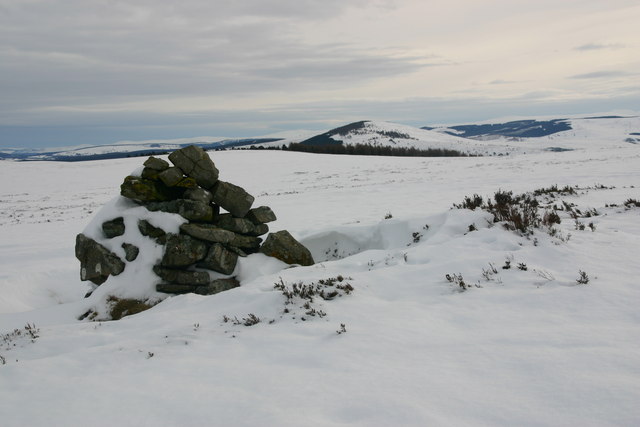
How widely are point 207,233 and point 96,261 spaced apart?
9.28 ft

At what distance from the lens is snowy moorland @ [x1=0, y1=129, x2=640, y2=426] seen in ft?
11.6

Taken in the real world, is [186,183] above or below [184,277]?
above

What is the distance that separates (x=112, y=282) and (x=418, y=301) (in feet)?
23.3

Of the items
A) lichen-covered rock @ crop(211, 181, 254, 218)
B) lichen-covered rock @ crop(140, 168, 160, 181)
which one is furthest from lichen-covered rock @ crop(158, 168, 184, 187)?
lichen-covered rock @ crop(211, 181, 254, 218)

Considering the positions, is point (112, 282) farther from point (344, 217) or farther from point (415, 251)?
point (344, 217)

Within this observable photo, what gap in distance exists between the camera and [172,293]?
8914mm

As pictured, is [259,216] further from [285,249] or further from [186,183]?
[186,183]

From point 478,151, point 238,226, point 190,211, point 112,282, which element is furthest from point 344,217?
point 478,151

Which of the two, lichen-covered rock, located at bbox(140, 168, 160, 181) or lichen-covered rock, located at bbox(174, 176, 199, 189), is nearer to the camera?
lichen-covered rock, located at bbox(174, 176, 199, 189)

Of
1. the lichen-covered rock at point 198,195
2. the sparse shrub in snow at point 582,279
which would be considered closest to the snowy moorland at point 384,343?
the sparse shrub in snow at point 582,279

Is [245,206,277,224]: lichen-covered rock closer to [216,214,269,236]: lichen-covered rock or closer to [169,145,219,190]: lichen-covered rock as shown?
[216,214,269,236]: lichen-covered rock

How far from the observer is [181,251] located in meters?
8.91

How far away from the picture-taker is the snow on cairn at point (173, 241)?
8.93 meters

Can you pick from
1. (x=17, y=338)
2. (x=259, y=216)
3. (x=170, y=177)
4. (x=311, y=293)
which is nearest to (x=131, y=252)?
(x=170, y=177)
